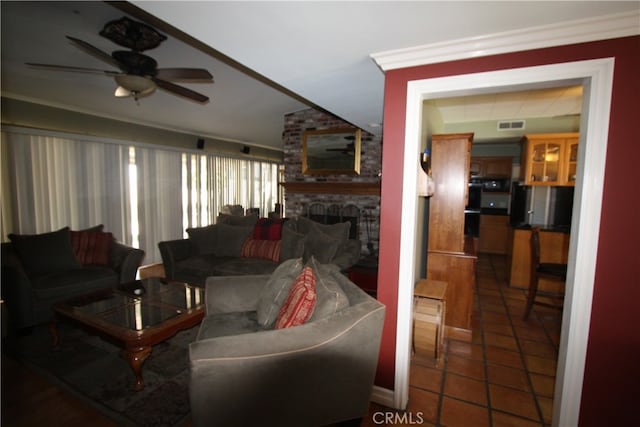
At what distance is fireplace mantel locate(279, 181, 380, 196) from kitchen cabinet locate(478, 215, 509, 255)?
2.90 meters

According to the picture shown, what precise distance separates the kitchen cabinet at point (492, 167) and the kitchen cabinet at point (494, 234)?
0.88 metres

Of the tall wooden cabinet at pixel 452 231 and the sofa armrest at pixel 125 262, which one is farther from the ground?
the tall wooden cabinet at pixel 452 231

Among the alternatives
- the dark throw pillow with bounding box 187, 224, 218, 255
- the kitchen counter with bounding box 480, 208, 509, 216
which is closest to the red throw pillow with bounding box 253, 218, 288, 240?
the dark throw pillow with bounding box 187, 224, 218, 255

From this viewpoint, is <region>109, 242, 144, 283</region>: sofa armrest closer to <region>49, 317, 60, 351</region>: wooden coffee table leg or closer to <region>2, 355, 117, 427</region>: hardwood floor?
<region>49, 317, 60, 351</region>: wooden coffee table leg

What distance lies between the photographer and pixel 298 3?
142 centimetres

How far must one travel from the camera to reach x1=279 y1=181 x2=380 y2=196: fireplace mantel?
5230mm

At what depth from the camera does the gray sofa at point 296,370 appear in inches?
55.2

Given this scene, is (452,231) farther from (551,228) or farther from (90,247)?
(90,247)

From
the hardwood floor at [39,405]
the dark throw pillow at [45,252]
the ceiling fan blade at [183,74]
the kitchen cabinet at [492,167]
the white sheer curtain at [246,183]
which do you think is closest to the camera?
the hardwood floor at [39,405]

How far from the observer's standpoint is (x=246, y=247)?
431 cm

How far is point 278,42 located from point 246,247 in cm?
300

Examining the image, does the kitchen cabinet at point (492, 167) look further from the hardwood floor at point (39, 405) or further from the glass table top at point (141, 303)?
the hardwood floor at point (39, 405)

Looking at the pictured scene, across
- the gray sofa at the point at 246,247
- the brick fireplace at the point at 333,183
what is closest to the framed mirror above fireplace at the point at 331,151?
the brick fireplace at the point at 333,183

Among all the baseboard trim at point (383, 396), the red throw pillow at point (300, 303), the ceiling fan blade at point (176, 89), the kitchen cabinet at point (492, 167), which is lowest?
the baseboard trim at point (383, 396)
